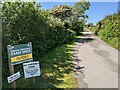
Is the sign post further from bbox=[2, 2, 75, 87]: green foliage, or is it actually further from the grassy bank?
bbox=[2, 2, 75, 87]: green foliage

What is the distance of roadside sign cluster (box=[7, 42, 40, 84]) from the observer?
305 inches

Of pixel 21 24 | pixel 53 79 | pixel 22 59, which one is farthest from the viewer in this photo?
pixel 21 24

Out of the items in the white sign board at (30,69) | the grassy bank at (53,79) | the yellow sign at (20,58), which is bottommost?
the grassy bank at (53,79)

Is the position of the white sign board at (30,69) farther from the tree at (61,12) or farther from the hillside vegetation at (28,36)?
the tree at (61,12)

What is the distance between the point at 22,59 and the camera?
8125mm

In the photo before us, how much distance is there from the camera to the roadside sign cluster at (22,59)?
7.74m

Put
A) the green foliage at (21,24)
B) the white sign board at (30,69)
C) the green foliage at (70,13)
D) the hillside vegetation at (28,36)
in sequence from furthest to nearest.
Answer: the green foliage at (70,13), the green foliage at (21,24), the hillside vegetation at (28,36), the white sign board at (30,69)

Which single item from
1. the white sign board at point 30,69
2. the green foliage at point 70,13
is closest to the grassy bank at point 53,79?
the white sign board at point 30,69

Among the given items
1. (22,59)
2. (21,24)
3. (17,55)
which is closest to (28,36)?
(21,24)

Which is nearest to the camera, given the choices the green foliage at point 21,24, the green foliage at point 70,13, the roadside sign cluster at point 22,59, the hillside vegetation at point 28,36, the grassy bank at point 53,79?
the roadside sign cluster at point 22,59

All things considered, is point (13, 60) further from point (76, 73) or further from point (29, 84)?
point (76, 73)

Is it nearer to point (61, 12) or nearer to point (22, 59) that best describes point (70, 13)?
point (61, 12)

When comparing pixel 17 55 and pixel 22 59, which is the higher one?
pixel 17 55

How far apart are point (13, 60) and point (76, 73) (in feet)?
15.8
